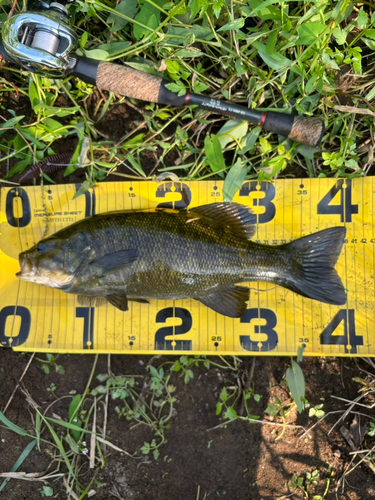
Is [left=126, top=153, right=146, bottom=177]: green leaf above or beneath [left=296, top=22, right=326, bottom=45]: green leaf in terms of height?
beneath

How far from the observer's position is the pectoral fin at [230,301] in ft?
8.79

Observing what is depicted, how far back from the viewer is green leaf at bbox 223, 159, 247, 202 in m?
2.83

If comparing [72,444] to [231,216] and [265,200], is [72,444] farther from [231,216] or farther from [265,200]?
[265,200]

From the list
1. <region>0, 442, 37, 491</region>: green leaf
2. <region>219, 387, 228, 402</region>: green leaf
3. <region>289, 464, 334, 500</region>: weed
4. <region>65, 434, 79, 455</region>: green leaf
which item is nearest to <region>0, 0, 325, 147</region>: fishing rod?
<region>219, 387, 228, 402</region>: green leaf

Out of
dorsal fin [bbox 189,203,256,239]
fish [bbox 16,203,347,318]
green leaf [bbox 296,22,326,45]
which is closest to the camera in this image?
green leaf [bbox 296,22,326,45]

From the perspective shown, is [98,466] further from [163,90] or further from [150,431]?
[163,90]

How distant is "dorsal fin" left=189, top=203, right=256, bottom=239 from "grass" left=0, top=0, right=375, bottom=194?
180 millimetres

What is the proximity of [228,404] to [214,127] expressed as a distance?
242 cm

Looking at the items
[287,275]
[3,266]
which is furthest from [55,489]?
[287,275]

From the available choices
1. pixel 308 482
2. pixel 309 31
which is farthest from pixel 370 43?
pixel 308 482

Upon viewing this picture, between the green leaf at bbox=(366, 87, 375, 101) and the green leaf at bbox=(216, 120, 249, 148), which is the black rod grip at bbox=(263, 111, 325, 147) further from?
the green leaf at bbox=(366, 87, 375, 101)

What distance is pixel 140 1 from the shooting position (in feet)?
8.70

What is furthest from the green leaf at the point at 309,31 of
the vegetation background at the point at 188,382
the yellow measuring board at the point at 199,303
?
the yellow measuring board at the point at 199,303

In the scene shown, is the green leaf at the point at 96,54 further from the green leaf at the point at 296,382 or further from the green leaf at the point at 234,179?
the green leaf at the point at 296,382
